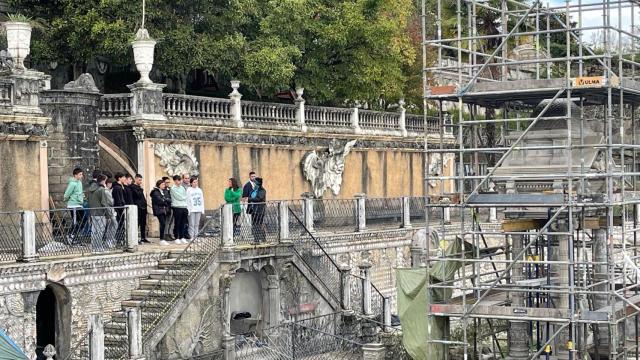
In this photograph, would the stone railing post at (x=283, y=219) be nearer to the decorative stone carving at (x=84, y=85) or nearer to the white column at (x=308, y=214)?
the white column at (x=308, y=214)

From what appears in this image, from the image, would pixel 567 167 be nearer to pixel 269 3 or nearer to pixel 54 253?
pixel 54 253

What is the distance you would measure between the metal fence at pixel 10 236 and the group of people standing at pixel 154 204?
1.09 meters

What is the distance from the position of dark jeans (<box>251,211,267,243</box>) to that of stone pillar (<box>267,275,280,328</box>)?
3.34 feet

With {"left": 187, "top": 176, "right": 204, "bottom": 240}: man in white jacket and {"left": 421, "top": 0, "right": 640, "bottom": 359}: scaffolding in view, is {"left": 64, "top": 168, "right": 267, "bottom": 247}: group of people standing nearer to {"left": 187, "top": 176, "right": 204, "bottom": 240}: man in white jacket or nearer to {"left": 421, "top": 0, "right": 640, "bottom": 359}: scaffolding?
{"left": 187, "top": 176, "right": 204, "bottom": 240}: man in white jacket

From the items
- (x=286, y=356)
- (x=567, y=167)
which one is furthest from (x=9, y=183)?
(x=567, y=167)

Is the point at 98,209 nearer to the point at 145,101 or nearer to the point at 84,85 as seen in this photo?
the point at 84,85

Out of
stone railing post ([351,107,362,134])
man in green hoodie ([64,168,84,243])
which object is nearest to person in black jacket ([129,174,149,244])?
man in green hoodie ([64,168,84,243])

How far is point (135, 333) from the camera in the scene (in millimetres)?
20141

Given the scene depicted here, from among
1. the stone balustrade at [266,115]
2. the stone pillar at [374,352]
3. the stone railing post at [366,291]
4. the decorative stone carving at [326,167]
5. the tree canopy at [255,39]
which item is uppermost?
the tree canopy at [255,39]

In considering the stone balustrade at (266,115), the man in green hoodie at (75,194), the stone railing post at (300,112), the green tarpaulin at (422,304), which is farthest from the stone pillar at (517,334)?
the stone railing post at (300,112)

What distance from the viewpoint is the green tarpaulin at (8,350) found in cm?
1762

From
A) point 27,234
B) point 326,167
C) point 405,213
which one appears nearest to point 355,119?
point 326,167

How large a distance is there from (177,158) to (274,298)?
5.13m

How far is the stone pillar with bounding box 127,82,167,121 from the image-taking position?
27172mm
